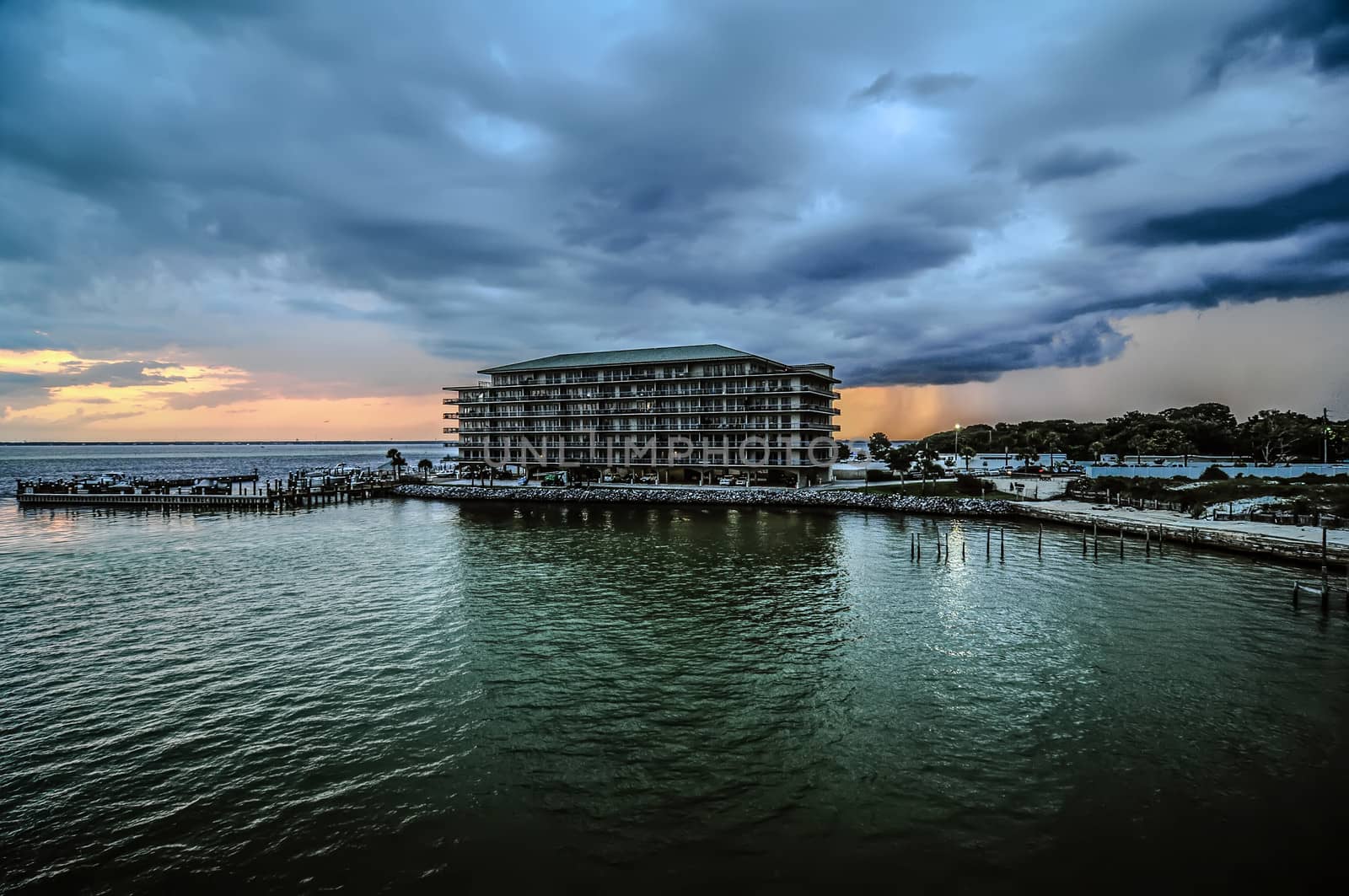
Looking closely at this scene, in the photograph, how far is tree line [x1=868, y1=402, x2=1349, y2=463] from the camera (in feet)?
382

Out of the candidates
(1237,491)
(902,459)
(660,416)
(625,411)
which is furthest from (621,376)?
(1237,491)

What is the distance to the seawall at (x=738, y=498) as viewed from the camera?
77562mm

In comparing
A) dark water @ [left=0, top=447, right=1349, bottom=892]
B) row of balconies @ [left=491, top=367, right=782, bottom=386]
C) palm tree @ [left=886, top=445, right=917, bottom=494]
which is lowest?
dark water @ [left=0, top=447, right=1349, bottom=892]

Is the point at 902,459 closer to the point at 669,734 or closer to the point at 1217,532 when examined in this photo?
the point at 1217,532

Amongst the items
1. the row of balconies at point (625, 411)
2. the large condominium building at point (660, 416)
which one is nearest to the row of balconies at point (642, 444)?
the large condominium building at point (660, 416)

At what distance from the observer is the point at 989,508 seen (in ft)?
247

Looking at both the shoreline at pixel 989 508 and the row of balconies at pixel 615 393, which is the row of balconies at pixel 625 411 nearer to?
the row of balconies at pixel 615 393

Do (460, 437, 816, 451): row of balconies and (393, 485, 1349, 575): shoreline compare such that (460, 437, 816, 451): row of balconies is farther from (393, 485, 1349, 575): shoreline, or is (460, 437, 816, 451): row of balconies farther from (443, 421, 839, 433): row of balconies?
(393, 485, 1349, 575): shoreline

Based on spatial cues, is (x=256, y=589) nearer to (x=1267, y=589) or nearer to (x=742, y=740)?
(x=742, y=740)

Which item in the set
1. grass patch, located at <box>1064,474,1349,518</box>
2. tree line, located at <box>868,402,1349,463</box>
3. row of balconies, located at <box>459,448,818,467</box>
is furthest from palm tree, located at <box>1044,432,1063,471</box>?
row of balconies, located at <box>459,448,818,467</box>

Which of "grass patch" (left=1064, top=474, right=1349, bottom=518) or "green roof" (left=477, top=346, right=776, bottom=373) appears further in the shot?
"green roof" (left=477, top=346, right=776, bottom=373)

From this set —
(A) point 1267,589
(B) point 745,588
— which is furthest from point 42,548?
(A) point 1267,589

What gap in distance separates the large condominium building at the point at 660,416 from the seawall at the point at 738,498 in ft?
35.4

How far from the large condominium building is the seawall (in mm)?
10789
